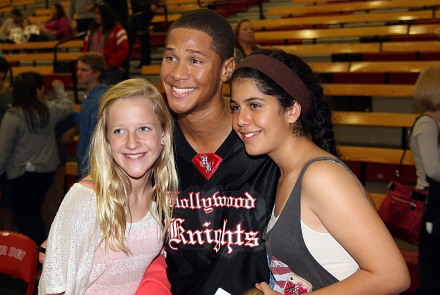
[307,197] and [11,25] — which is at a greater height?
[11,25]

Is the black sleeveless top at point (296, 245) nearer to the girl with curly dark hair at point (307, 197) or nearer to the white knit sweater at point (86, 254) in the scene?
the girl with curly dark hair at point (307, 197)

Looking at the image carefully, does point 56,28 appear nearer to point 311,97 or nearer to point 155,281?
point 155,281

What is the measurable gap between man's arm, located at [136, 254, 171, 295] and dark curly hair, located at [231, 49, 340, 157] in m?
0.74

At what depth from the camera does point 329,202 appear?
44.1 inches

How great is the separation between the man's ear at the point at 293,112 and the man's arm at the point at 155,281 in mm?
765

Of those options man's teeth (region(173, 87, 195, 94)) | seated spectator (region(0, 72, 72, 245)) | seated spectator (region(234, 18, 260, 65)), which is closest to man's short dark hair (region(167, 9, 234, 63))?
man's teeth (region(173, 87, 195, 94))

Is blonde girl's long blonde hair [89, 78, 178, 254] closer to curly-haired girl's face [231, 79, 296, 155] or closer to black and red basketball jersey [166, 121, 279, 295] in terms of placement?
black and red basketball jersey [166, 121, 279, 295]

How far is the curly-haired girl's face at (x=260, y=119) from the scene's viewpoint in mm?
1343

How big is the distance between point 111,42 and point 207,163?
12.6ft

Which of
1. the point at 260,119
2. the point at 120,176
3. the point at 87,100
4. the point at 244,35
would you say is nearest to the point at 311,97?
the point at 260,119

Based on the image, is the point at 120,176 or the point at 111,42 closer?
the point at 120,176

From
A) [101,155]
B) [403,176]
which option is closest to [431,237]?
[403,176]

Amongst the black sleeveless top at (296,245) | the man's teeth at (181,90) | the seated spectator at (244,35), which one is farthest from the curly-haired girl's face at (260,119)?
the seated spectator at (244,35)

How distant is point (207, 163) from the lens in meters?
1.60
